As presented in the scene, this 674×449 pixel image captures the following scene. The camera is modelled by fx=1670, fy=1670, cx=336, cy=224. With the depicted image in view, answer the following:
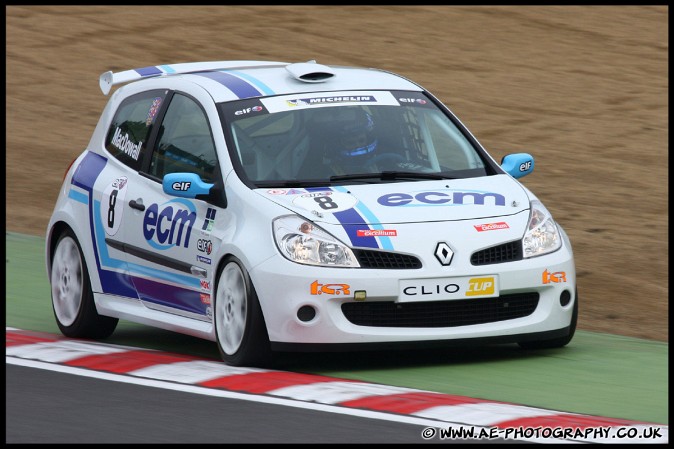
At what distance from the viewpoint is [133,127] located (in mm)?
11047

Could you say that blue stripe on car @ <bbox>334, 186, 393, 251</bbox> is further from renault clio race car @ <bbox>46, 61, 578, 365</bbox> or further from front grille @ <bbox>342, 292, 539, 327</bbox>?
front grille @ <bbox>342, 292, 539, 327</bbox>

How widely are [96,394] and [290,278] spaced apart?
4.08 feet

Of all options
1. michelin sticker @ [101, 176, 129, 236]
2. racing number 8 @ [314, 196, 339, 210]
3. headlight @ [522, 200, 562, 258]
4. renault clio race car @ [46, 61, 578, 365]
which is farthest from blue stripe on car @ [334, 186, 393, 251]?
michelin sticker @ [101, 176, 129, 236]

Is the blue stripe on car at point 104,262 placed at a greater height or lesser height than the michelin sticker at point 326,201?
lesser

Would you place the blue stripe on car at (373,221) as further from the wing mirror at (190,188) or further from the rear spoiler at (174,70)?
the rear spoiler at (174,70)

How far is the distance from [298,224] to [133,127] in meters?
2.28

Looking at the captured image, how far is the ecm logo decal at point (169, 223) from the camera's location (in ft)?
32.4

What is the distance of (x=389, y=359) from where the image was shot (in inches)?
381

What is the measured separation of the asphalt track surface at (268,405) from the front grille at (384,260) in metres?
0.60

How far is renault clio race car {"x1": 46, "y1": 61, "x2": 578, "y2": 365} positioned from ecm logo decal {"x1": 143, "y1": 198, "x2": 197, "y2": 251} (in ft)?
0.04

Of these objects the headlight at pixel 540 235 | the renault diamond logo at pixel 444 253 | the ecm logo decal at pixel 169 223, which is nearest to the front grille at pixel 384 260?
the renault diamond logo at pixel 444 253

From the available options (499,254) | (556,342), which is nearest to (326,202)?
(499,254)

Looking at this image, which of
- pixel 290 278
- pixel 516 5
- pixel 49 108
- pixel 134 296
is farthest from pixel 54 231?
pixel 516 5

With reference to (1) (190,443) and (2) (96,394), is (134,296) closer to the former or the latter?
(2) (96,394)
